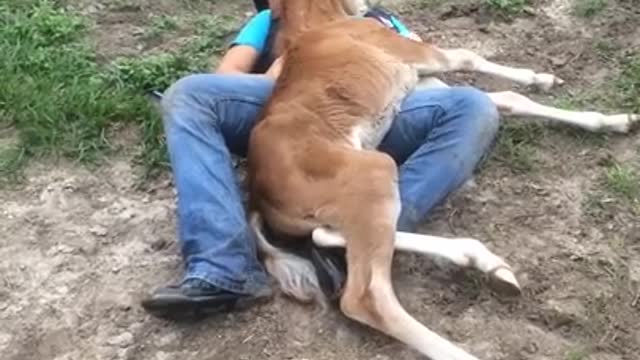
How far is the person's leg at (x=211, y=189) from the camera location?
4383 mm

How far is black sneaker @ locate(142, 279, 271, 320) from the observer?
4.35 meters

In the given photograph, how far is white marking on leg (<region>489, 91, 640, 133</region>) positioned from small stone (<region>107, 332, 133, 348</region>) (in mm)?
1831

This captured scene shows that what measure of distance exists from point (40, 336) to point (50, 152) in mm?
1195

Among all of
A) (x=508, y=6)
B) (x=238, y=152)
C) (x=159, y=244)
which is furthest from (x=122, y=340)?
(x=508, y=6)

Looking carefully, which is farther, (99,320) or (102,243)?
(102,243)

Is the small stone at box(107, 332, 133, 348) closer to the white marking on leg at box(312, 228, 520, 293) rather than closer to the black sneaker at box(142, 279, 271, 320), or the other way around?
the black sneaker at box(142, 279, 271, 320)

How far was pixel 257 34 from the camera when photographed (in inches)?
212

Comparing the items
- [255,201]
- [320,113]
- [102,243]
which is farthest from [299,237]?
[102,243]

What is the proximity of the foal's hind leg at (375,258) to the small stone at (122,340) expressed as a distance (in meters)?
0.76

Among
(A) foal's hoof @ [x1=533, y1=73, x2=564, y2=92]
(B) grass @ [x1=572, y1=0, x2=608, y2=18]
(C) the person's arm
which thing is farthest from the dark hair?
(B) grass @ [x1=572, y1=0, x2=608, y2=18]

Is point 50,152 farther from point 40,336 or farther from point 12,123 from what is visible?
point 40,336

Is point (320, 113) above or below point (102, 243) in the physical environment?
above

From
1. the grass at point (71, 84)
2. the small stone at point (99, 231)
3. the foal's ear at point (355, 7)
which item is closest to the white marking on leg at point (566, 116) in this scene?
the foal's ear at point (355, 7)

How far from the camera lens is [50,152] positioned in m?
5.48
